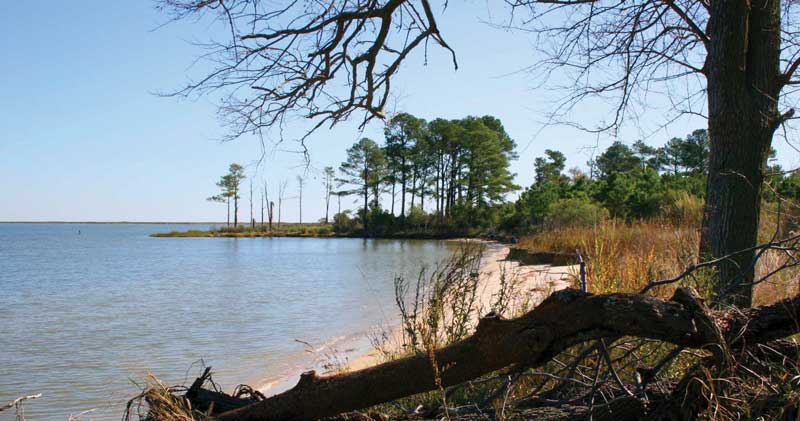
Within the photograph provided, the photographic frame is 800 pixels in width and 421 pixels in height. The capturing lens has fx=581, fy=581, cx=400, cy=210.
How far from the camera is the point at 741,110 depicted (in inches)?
184

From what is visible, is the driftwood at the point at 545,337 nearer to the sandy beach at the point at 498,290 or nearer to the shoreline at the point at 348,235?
the sandy beach at the point at 498,290

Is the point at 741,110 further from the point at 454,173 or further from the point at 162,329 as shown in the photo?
the point at 454,173

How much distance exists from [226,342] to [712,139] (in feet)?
27.9

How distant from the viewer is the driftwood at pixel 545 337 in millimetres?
2264

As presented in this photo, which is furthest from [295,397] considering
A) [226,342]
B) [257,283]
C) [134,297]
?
[257,283]

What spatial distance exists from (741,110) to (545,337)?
3.50 meters

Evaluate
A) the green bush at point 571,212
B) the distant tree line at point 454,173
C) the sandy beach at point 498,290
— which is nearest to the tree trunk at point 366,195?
the distant tree line at point 454,173

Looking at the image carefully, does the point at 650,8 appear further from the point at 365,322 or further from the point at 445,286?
the point at 365,322

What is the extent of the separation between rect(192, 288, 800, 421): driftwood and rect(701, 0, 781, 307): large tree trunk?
2413 millimetres

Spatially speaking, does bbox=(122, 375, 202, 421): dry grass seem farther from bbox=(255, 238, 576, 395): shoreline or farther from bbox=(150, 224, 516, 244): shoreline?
bbox=(150, 224, 516, 244): shoreline

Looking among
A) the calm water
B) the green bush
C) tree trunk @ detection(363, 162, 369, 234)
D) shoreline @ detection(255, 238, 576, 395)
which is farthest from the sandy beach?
tree trunk @ detection(363, 162, 369, 234)

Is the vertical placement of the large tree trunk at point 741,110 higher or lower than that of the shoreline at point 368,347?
higher

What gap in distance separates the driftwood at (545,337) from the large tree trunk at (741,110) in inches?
95.0

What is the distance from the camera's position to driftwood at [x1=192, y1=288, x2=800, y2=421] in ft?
7.43
